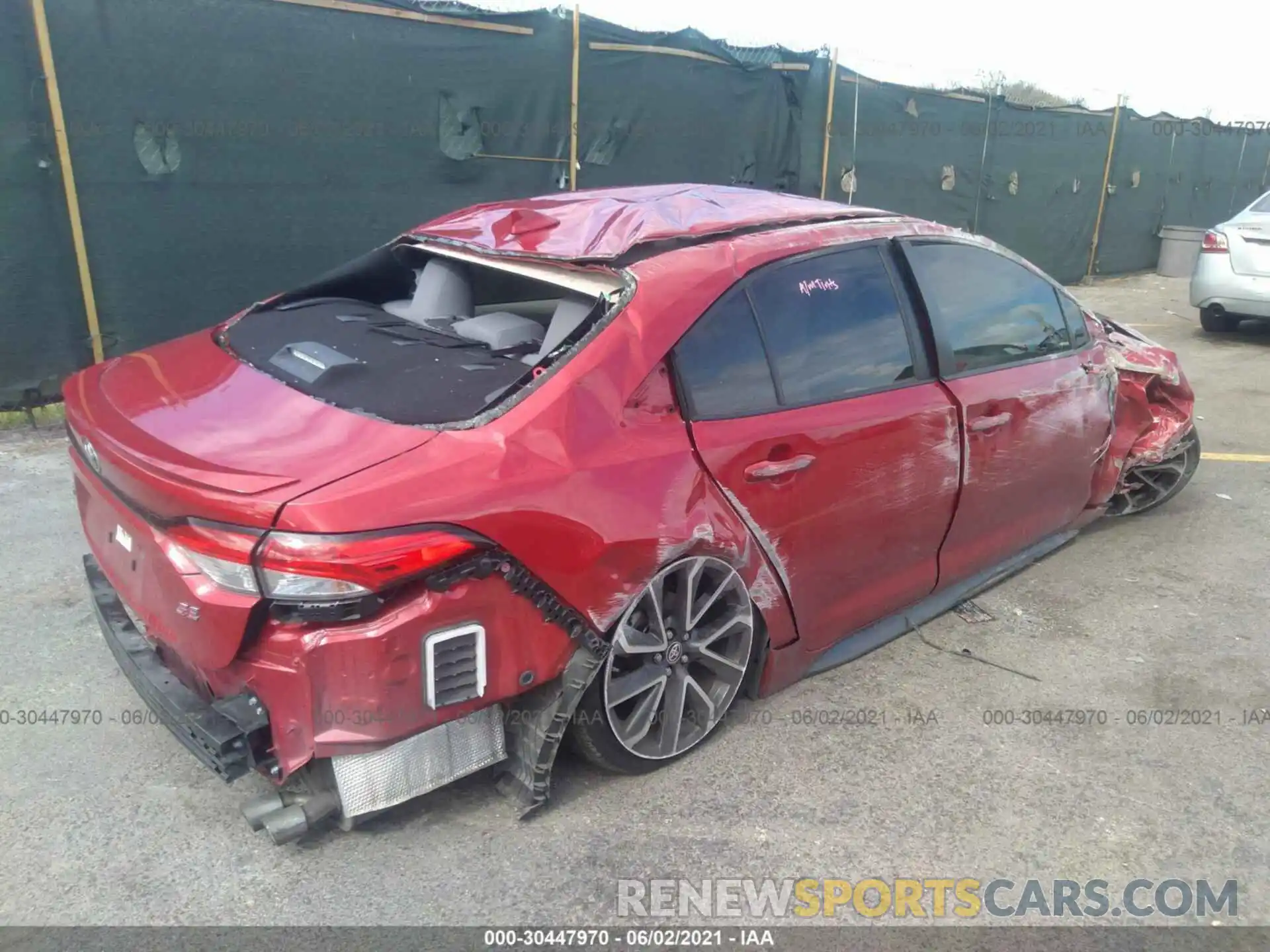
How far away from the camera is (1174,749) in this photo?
9.80 feet

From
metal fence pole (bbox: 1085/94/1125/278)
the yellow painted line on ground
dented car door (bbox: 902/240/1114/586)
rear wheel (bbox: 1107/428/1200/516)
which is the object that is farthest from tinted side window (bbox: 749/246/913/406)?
metal fence pole (bbox: 1085/94/1125/278)

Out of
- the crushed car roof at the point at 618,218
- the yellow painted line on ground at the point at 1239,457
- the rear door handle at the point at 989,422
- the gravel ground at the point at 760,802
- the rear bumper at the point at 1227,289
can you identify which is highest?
the crushed car roof at the point at 618,218

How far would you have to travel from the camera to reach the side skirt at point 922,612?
3186mm

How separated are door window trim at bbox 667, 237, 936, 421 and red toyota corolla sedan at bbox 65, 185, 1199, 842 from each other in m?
0.01

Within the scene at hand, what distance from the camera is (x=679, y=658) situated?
264 centimetres

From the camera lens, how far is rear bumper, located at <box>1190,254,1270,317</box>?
8.96 metres

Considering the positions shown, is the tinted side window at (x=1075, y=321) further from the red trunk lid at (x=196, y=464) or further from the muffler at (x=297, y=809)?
the muffler at (x=297, y=809)

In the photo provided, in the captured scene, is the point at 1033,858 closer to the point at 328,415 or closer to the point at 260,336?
the point at 328,415

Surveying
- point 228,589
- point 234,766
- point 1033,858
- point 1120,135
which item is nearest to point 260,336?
point 228,589

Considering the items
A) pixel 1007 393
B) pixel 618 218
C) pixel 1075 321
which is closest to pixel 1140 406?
pixel 1075 321

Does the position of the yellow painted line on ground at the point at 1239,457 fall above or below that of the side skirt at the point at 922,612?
below

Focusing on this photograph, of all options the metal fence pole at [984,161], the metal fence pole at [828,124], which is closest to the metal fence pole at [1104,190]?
the metal fence pole at [984,161]

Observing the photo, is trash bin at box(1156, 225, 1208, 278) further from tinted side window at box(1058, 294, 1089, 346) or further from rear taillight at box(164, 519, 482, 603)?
rear taillight at box(164, 519, 482, 603)

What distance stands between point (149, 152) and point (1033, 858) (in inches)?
241
